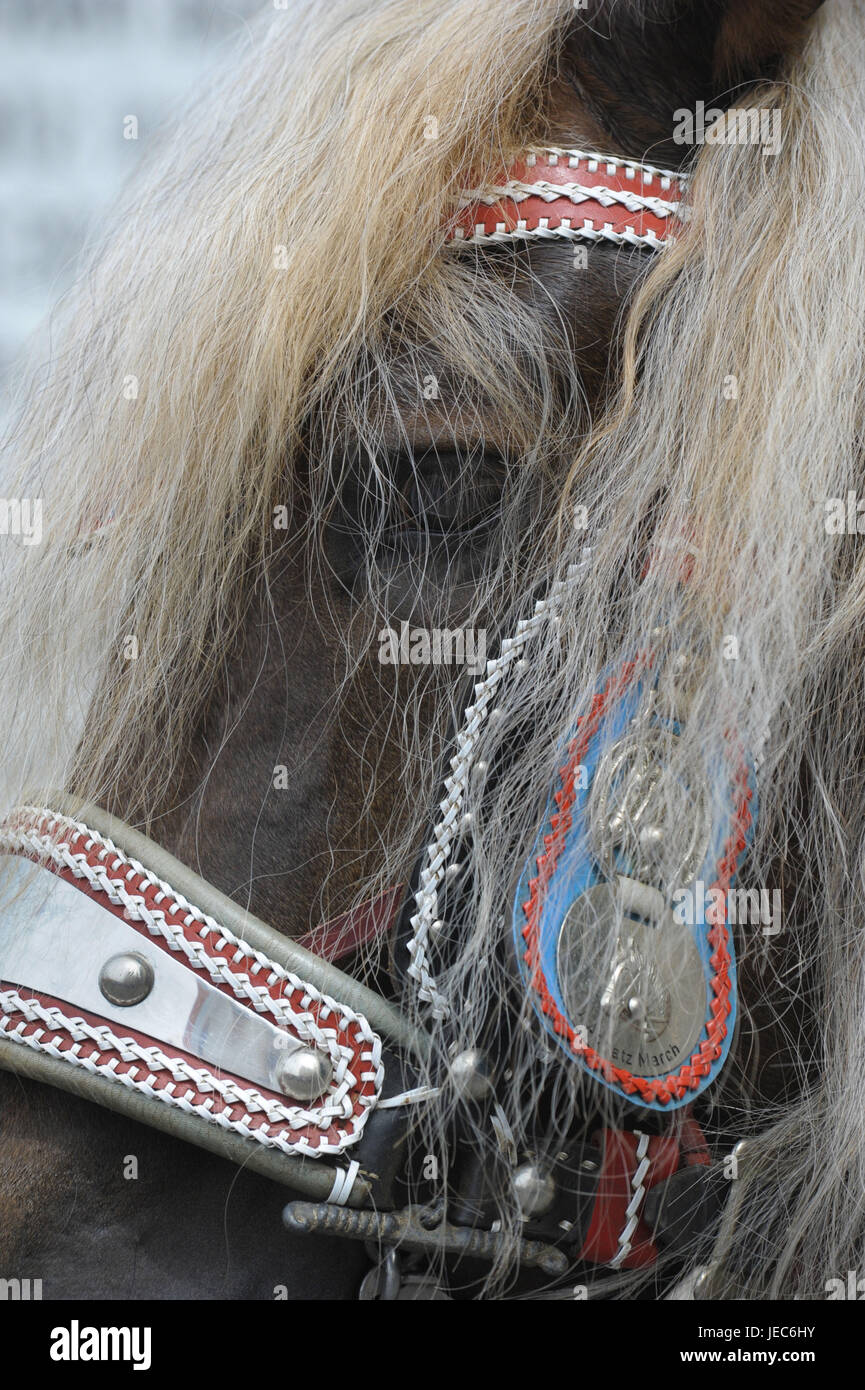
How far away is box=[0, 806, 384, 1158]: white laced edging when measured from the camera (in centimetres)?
68

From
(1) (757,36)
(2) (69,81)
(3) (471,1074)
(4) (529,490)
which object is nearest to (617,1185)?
(3) (471,1074)

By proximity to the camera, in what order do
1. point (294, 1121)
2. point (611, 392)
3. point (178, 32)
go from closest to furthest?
1. point (294, 1121)
2. point (611, 392)
3. point (178, 32)

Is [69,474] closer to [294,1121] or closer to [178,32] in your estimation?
[294,1121]

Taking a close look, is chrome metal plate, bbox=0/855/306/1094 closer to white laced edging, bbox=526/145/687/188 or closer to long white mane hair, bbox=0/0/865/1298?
long white mane hair, bbox=0/0/865/1298

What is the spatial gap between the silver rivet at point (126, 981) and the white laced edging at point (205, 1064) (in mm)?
19

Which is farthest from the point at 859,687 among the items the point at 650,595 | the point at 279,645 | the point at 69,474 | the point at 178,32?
the point at 178,32

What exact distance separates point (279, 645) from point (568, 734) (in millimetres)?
203

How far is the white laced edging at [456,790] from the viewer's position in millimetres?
707

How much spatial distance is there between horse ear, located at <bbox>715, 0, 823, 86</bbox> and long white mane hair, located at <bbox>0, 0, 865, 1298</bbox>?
27 mm

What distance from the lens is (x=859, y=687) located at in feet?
2.43

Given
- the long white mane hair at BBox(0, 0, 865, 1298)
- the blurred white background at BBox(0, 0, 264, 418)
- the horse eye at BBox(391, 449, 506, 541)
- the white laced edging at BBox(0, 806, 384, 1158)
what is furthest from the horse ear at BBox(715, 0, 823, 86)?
the blurred white background at BBox(0, 0, 264, 418)

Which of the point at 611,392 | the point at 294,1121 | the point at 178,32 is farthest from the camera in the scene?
the point at 178,32

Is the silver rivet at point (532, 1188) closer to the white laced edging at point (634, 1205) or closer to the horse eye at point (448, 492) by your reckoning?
the white laced edging at point (634, 1205)

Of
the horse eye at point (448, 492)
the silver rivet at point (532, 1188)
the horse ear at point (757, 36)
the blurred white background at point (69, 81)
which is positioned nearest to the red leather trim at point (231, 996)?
the silver rivet at point (532, 1188)
